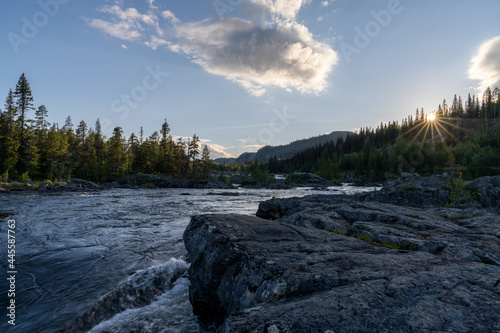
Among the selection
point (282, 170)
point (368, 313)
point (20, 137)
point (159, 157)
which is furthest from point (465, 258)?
point (282, 170)

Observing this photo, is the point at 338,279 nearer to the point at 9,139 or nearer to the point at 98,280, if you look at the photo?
the point at 98,280

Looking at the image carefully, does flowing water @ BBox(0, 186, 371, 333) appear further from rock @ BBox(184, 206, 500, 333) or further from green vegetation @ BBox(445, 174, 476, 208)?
green vegetation @ BBox(445, 174, 476, 208)

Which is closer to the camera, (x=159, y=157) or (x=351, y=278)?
(x=351, y=278)

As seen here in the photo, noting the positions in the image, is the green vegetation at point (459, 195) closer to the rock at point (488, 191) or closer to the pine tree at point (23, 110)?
the rock at point (488, 191)

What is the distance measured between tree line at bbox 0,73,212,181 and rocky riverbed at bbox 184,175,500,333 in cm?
5759

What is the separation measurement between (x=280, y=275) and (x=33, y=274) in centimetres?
982

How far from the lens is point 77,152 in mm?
75500

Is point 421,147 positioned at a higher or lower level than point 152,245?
higher

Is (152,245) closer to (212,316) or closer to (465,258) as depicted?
(212,316)

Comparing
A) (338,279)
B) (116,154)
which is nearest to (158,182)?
(116,154)

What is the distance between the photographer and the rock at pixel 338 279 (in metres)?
2.75

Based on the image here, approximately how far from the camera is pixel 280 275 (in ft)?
13.3

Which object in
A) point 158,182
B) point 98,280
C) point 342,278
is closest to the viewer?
point 342,278

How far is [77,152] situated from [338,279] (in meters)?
93.8
